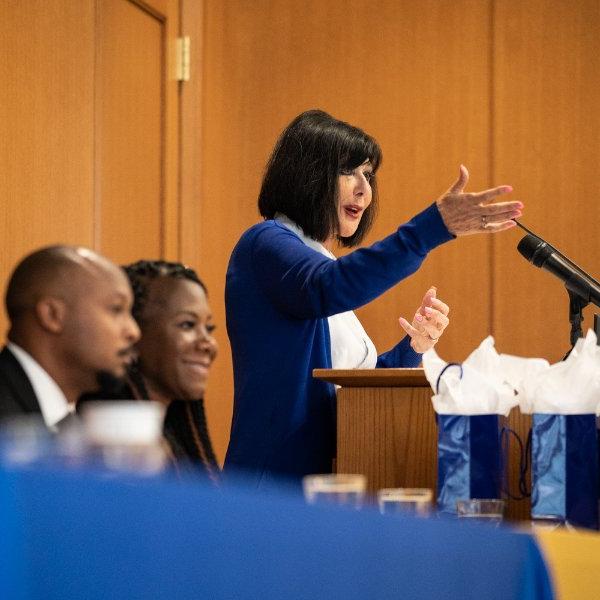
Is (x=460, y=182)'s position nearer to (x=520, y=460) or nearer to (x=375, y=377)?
(x=375, y=377)

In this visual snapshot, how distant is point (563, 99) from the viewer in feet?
14.3

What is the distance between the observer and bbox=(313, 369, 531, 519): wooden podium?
2.23 m

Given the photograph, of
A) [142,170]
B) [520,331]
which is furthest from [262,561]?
[520,331]

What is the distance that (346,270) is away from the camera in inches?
88.0

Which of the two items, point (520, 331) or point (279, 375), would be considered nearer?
point (279, 375)

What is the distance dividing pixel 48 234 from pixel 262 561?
2429 mm

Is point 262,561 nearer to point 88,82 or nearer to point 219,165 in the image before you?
point 88,82

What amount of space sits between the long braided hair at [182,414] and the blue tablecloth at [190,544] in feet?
2.04

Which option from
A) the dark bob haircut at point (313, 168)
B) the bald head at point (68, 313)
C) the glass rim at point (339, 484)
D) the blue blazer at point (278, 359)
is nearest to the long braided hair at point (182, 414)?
the bald head at point (68, 313)

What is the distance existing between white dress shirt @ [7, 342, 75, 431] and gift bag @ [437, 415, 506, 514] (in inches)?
26.8

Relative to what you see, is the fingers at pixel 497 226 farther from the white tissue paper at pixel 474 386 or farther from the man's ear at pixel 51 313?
the man's ear at pixel 51 313

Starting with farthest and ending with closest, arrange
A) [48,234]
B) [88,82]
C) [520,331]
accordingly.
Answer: [520,331], [88,82], [48,234]

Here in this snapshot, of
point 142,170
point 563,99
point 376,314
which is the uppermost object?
point 563,99

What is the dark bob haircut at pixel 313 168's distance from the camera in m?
2.58
